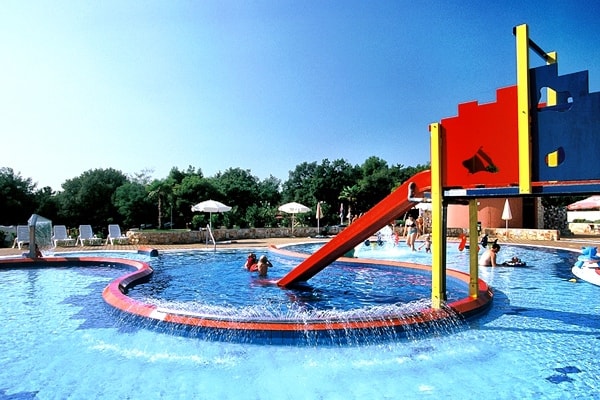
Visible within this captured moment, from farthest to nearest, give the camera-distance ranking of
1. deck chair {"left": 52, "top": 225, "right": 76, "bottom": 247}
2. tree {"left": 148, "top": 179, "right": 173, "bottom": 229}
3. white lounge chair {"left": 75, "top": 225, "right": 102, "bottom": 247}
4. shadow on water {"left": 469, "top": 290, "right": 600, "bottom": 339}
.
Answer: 1. tree {"left": 148, "top": 179, "right": 173, "bottom": 229}
2. white lounge chair {"left": 75, "top": 225, "right": 102, "bottom": 247}
3. deck chair {"left": 52, "top": 225, "right": 76, "bottom": 247}
4. shadow on water {"left": 469, "top": 290, "right": 600, "bottom": 339}

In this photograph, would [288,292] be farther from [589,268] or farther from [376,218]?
[589,268]

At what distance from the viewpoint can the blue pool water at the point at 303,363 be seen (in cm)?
497

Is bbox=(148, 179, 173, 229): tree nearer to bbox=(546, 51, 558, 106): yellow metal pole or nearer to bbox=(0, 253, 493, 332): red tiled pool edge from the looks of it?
bbox=(0, 253, 493, 332): red tiled pool edge

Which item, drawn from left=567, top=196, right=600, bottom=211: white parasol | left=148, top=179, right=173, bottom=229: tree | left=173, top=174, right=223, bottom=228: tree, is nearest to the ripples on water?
left=567, top=196, right=600, bottom=211: white parasol

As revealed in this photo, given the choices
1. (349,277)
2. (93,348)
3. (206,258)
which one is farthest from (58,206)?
(93,348)

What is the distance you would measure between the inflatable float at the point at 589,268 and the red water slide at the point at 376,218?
21.0 ft

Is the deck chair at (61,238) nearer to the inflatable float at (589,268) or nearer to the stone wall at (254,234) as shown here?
the stone wall at (254,234)

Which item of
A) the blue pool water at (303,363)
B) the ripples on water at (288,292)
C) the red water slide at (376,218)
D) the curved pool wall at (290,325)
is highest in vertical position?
the red water slide at (376,218)

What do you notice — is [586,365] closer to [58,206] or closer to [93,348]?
[93,348]

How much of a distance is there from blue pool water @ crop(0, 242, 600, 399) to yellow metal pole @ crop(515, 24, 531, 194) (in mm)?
2242

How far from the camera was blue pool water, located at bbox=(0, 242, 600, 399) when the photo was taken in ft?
16.3

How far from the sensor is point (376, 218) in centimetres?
821

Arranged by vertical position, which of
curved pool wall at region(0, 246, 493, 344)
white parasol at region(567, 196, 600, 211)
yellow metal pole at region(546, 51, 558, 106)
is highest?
yellow metal pole at region(546, 51, 558, 106)

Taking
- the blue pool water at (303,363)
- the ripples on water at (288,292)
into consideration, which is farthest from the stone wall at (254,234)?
the blue pool water at (303,363)
